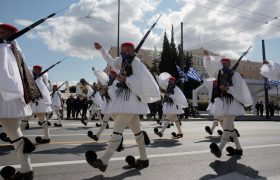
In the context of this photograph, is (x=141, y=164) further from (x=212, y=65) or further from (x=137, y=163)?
(x=212, y=65)

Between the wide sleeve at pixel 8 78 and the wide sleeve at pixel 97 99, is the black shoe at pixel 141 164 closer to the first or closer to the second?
the wide sleeve at pixel 8 78

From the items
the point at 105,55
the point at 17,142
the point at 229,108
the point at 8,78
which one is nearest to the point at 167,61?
the point at 229,108

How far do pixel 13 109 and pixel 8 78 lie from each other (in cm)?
53

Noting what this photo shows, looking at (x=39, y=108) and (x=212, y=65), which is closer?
(x=212, y=65)

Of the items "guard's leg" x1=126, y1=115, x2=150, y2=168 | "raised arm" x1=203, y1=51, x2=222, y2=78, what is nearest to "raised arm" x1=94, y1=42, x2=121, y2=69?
"guard's leg" x1=126, y1=115, x2=150, y2=168

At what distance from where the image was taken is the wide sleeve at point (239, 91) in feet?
24.8

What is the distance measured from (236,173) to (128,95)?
2.33 metres

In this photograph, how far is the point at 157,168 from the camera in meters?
6.41

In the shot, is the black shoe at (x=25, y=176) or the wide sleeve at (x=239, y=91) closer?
the black shoe at (x=25, y=176)

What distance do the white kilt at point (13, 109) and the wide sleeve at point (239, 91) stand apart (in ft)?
14.8

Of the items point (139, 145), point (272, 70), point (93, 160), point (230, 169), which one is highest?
point (272, 70)

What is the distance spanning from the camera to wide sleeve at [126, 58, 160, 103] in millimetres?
6039

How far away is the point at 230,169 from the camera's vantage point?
6535 mm

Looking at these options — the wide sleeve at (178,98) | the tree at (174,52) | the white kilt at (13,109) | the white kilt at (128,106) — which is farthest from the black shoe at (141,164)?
the tree at (174,52)
